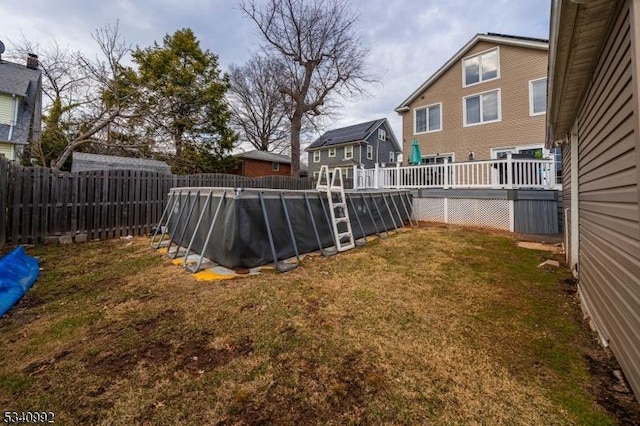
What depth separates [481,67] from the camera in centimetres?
1256

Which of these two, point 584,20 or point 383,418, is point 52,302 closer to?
point 383,418

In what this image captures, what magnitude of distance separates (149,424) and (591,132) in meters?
4.68

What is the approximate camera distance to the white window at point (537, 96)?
10.9 meters

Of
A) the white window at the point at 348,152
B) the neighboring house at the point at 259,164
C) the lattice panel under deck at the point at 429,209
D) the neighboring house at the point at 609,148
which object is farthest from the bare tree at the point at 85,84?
the white window at the point at 348,152

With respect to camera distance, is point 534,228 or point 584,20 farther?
point 534,228

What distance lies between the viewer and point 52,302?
3.27m

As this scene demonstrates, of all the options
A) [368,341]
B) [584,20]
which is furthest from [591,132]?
[368,341]

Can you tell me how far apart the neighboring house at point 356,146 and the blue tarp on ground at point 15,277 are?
1918cm

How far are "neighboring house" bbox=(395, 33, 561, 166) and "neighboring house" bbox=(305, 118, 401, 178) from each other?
832 cm

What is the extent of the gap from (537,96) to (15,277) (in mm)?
15777

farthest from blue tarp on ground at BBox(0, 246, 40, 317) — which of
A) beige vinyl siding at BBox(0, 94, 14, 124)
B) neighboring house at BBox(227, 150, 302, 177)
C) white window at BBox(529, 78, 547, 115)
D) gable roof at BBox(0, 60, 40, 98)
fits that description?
neighboring house at BBox(227, 150, 302, 177)

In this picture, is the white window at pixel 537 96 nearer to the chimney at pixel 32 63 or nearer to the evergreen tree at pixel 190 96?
the evergreen tree at pixel 190 96

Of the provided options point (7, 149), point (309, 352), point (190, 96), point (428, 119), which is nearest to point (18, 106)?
point (7, 149)

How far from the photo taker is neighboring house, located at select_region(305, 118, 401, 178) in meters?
23.3
